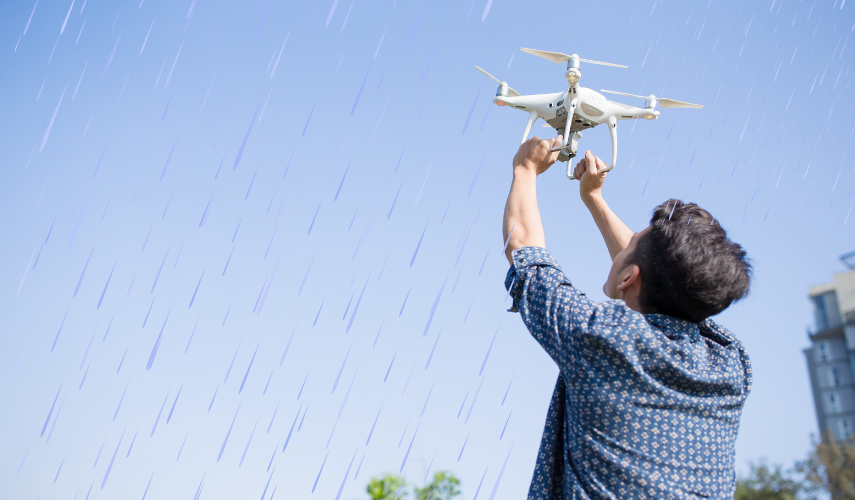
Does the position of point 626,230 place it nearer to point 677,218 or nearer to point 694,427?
point 677,218

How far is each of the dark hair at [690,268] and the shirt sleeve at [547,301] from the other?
0.26 m

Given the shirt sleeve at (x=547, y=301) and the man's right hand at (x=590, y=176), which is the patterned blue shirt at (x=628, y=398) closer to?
the shirt sleeve at (x=547, y=301)

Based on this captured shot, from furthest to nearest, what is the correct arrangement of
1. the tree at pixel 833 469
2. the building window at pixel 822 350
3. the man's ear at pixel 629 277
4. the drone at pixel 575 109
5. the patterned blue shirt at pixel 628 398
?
the building window at pixel 822 350 → the tree at pixel 833 469 → the drone at pixel 575 109 → the man's ear at pixel 629 277 → the patterned blue shirt at pixel 628 398

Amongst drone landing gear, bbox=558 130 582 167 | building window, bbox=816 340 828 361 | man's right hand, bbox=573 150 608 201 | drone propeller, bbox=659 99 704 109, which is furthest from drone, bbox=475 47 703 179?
building window, bbox=816 340 828 361

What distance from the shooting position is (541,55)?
14.4 ft

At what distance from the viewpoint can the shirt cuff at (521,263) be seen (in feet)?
6.43

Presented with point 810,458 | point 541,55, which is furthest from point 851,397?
point 541,55

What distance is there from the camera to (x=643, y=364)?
1.81 meters

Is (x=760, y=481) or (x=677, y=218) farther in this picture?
(x=760, y=481)

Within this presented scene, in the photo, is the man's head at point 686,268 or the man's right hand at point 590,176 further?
the man's right hand at point 590,176

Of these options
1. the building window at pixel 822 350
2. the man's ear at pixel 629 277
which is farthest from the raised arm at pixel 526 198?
the building window at pixel 822 350

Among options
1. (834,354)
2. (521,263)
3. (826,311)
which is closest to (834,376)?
(834,354)

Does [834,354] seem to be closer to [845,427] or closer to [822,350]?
[822,350]

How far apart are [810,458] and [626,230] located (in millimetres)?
35585
